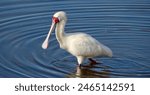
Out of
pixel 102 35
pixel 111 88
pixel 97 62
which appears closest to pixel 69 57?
pixel 97 62

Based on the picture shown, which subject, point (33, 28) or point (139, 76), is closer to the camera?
point (139, 76)

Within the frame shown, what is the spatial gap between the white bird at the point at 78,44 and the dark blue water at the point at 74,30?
270mm

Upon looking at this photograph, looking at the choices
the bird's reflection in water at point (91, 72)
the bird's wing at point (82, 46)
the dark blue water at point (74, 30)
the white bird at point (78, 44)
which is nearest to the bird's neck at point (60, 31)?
the white bird at point (78, 44)

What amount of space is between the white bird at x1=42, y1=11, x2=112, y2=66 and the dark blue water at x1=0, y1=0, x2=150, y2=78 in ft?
0.89

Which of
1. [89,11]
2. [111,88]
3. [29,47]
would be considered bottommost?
[111,88]

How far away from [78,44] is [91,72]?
0.62 meters

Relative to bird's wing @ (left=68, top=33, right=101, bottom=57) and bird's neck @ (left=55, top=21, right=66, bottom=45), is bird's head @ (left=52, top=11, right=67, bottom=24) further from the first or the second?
bird's wing @ (left=68, top=33, right=101, bottom=57)

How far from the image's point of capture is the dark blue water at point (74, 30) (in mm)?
11727

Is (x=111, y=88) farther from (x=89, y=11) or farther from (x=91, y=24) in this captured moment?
(x=89, y=11)

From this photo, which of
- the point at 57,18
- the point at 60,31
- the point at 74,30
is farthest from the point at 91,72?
the point at 74,30

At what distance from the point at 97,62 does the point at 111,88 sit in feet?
7.15

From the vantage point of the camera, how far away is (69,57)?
1231 cm

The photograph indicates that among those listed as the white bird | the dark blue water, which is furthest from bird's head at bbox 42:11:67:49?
the dark blue water

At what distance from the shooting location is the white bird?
1171 centimetres
